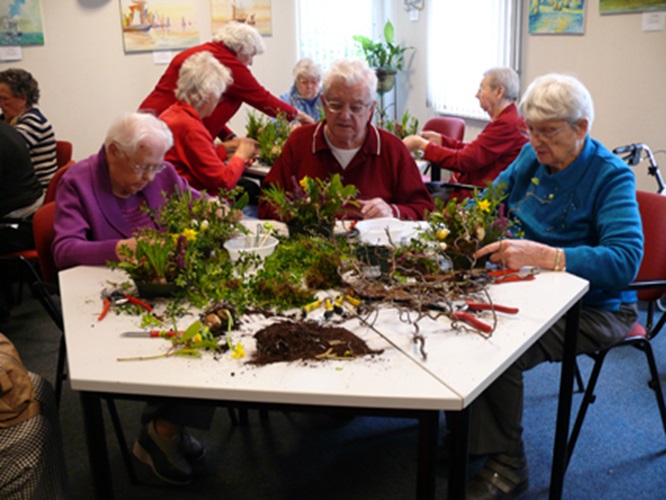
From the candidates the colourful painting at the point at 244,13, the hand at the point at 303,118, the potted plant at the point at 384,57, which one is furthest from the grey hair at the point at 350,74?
the potted plant at the point at 384,57

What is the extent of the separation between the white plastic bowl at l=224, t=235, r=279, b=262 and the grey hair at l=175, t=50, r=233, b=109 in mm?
1583

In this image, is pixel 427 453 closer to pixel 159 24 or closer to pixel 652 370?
pixel 652 370

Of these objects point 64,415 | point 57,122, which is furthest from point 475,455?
point 57,122

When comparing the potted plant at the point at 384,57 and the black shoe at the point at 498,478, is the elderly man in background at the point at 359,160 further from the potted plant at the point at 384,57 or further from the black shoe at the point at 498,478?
the potted plant at the point at 384,57

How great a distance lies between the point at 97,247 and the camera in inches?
88.6

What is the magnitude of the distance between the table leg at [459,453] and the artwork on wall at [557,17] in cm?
421

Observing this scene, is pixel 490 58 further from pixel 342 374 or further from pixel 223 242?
pixel 342 374

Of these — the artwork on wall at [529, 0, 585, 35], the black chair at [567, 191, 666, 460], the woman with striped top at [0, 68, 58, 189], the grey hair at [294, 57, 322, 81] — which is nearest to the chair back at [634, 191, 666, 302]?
the black chair at [567, 191, 666, 460]

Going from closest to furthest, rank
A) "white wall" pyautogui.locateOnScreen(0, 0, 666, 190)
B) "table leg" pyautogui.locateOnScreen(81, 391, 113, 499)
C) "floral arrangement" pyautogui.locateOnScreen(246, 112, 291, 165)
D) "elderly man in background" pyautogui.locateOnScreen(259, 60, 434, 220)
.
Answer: "table leg" pyautogui.locateOnScreen(81, 391, 113, 499) → "elderly man in background" pyautogui.locateOnScreen(259, 60, 434, 220) → "floral arrangement" pyautogui.locateOnScreen(246, 112, 291, 165) → "white wall" pyautogui.locateOnScreen(0, 0, 666, 190)

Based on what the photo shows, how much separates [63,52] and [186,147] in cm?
293

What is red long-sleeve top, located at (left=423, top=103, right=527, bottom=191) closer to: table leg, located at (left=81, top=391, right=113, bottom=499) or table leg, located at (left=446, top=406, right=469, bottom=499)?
table leg, located at (left=446, top=406, right=469, bottom=499)

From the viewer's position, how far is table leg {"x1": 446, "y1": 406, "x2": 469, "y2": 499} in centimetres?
152

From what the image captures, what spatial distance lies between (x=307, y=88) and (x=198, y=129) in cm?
216

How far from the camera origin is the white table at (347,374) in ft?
4.67
